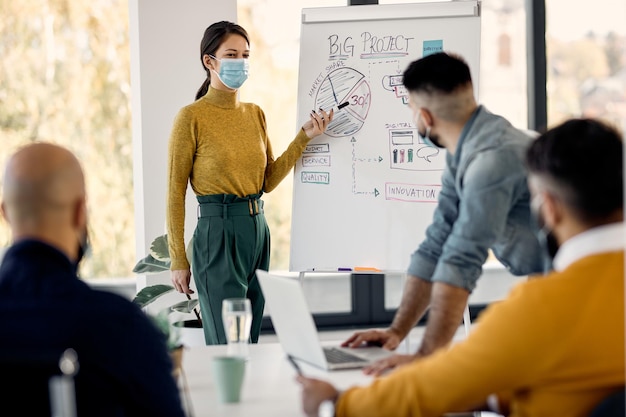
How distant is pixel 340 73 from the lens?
153 inches

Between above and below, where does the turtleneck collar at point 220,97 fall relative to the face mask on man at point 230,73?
below

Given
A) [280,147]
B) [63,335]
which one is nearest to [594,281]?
[63,335]

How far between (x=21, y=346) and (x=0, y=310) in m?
0.07

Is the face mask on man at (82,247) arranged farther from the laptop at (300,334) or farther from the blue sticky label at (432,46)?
the blue sticky label at (432,46)

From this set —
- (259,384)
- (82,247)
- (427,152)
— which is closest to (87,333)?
(82,247)

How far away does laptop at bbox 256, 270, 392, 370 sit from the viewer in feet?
6.30

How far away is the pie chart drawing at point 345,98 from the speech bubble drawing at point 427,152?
29 cm

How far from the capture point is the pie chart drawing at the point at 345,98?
3846 mm

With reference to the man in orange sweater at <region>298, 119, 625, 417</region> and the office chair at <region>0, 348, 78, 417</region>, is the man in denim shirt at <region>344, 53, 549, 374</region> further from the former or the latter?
the office chair at <region>0, 348, 78, 417</region>

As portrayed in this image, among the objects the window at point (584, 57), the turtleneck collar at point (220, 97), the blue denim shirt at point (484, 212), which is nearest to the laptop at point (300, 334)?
the blue denim shirt at point (484, 212)

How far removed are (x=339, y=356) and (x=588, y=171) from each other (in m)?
0.86

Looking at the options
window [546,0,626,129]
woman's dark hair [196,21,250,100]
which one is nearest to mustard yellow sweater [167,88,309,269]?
woman's dark hair [196,21,250,100]

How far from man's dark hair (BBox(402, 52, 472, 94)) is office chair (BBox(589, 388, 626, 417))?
1113 millimetres

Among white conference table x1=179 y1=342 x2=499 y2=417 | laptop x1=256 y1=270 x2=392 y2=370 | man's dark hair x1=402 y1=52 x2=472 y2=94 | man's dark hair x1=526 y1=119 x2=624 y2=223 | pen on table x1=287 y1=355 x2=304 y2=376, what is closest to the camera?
man's dark hair x1=526 y1=119 x2=624 y2=223
